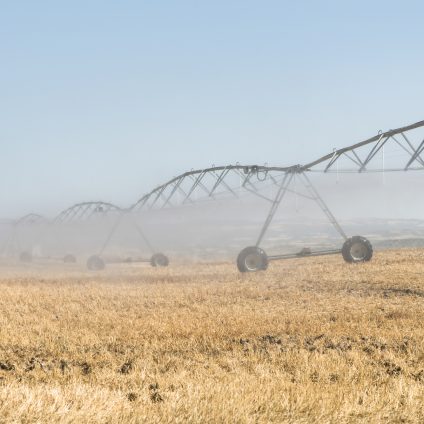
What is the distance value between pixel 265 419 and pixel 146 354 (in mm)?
4002

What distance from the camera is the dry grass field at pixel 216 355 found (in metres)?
4.81

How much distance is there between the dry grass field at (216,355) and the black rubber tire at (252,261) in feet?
24.3

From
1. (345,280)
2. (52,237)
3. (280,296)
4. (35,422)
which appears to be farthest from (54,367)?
(52,237)

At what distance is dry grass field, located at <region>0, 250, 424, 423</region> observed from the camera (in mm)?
4809

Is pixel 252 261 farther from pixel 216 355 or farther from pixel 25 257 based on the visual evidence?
pixel 25 257

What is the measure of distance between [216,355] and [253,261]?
17.6m

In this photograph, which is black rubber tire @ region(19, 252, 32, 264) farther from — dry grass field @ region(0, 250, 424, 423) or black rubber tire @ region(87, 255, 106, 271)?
dry grass field @ region(0, 250, 424, 423)

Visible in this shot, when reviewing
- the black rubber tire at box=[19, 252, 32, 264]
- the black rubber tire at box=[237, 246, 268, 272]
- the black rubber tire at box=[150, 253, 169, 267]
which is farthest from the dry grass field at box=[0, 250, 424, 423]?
the black rubber tire at box=[19, 252, 32, 264]

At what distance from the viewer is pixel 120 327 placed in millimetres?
11055

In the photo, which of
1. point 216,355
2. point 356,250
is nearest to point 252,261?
point 356,250

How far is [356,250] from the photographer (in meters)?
26.0

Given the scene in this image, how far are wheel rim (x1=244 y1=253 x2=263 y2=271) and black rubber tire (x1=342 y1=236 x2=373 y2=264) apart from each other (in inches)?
161

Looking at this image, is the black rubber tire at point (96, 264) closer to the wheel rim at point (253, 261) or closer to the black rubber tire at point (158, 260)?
the black rubber tire at point (158, 260)

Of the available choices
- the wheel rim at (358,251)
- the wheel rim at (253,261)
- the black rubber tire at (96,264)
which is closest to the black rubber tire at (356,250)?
the wheel rim at (358,251)
